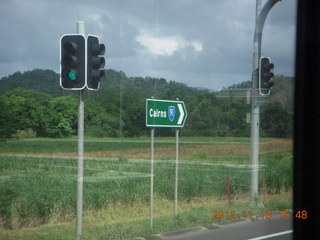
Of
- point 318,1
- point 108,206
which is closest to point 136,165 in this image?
point 108,206

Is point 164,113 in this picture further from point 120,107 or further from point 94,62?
point 120,107

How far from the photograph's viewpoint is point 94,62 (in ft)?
27.7

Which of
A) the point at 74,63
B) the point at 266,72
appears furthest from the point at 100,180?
the point at 266,72

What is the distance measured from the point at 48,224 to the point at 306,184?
4703 mm

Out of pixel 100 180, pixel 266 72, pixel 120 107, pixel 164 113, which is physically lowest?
pixel 100 180

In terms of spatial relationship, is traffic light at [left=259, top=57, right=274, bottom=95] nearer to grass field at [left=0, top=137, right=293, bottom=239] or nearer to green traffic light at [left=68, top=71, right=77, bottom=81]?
grass field at [left=0, top=137, right=293, bottom=239]

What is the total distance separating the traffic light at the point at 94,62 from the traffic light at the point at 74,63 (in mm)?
101

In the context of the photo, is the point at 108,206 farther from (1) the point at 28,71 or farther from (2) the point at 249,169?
(2) the point at 249,169

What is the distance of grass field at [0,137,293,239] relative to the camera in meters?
9.13

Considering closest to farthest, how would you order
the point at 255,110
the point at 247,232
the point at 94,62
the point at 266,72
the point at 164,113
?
the point at 94,62 < the point at 247,232 < the point at 164,113 < the point at 266,72 < the point at 255,110

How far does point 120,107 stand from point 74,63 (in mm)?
3570

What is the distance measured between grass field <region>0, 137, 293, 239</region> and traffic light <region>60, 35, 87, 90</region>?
1.99 metres

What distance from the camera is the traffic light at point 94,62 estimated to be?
27.6ft

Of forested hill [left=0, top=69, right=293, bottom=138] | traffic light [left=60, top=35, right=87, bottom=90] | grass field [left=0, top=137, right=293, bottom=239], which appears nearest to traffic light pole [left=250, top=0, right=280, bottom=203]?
grass field [left=0, top=137, right=293, bottom=239]
